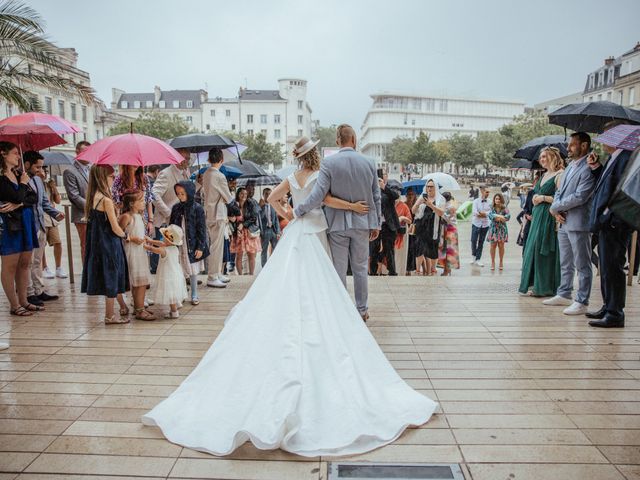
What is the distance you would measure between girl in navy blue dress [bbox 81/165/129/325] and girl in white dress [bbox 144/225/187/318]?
417 millimetres

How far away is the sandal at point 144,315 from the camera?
5707 mm

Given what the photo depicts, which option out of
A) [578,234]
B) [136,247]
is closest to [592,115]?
[578,234]

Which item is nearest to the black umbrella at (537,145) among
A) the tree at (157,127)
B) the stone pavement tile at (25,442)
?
the stone pavement tile at (25,442)

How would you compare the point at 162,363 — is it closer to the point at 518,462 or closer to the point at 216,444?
the point at 216,444

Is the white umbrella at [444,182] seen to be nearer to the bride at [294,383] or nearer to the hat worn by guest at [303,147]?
the hat worn by guest at [303,147]

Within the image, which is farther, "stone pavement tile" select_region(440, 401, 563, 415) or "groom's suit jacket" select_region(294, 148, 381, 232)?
"groom's suit jacket" select_region(294, 148, 381, 232)

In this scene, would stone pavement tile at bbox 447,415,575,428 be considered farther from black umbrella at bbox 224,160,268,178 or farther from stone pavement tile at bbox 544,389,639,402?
black umbrella at bbox 224,160,268,178

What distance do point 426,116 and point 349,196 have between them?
12014cm

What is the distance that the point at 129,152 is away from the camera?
5.45m

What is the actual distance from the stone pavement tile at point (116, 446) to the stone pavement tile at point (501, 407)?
180cm

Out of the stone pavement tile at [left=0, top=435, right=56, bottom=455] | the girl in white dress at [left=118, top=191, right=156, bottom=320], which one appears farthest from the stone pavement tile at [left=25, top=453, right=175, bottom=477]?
the girl in white dress at [left=118, top=191, right=156, bottom=320]

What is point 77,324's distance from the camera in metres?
5.52

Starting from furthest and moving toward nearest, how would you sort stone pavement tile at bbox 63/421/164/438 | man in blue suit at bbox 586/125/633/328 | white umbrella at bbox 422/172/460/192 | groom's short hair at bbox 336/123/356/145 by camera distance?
white umbrella at bbox 422/172/460/192, man in blue suit at bbox 586/125/633/328, groom's short hair at bbox 336/123/356/145, stone pavement tile at bbox 63/421/164/438

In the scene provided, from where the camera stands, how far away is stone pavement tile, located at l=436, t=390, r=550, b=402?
11.8 feet
